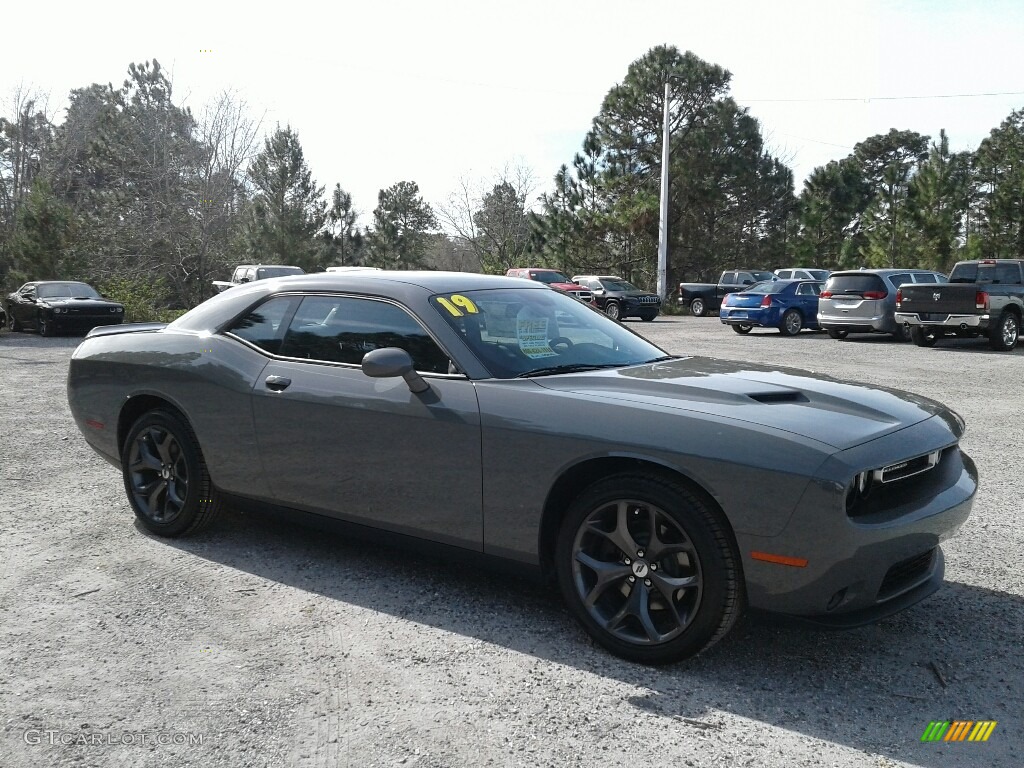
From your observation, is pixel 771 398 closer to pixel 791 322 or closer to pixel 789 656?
pixel 789 656

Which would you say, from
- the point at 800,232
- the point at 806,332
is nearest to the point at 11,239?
the point at 806,332

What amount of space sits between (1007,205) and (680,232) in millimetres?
14864

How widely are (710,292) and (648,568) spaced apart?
33.2m

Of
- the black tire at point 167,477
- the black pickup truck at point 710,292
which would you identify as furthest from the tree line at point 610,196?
the black tire at point 167,477

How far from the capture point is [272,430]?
169 inches

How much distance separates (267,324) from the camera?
15.0ft

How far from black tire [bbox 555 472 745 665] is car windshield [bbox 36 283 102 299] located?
22083mm

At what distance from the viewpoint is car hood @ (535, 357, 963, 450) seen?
3.19m

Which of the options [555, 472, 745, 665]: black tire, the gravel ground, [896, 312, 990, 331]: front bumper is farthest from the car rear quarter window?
[555, 472, 745, 665]: black tire

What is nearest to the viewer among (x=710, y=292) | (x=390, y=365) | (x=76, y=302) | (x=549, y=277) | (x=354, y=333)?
(x=390, y=365)

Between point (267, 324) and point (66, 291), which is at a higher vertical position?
point (267, 324)

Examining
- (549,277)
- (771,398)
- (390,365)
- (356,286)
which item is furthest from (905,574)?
(549,277)

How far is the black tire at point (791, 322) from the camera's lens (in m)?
22.2

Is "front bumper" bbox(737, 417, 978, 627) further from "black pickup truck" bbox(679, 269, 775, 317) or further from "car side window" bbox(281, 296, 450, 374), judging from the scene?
"black pickup truck" bbox(679, 269, 775, 317)
